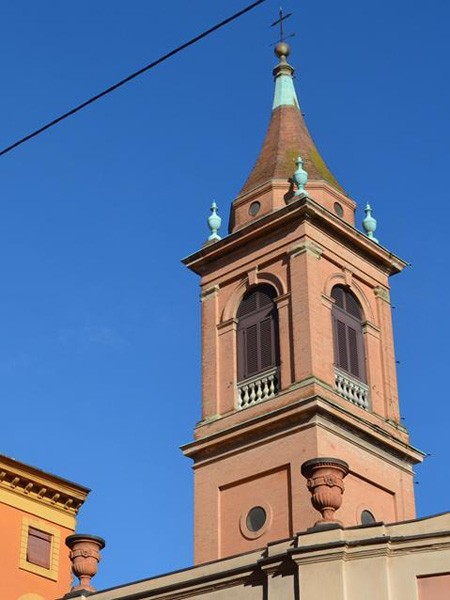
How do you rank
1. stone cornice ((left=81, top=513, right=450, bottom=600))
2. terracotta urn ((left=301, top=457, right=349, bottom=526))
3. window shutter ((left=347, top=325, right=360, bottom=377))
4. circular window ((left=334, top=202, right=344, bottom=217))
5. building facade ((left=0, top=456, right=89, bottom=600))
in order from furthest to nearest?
circular window ((left=334, top=202, right=344, bottom=217)) < building facade ((left=0, top=456, right=89, bottom=600)) < window shutter ((left=347, top=325, right=360, bottom=377)) < terracotta urn ((left=301, top=457, right=349, bottom=526)) < stone cornice ((left=81, top=513, right=450, bottom=600))

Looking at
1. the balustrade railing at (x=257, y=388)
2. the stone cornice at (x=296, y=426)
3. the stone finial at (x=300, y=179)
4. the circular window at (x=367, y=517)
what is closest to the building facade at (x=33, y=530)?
the stone cornice at (x=296, y=426)

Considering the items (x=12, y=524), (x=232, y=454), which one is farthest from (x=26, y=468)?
(x=232, y=454)

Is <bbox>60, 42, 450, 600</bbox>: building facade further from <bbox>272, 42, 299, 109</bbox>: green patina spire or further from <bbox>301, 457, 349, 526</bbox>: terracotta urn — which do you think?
<bbox>301, 457, 349, 526</bbox>: terracotta urn

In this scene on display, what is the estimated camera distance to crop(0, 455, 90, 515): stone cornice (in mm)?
40250

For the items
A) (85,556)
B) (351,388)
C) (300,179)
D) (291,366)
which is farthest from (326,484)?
(300,179)

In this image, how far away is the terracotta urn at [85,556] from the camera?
28.3 meters

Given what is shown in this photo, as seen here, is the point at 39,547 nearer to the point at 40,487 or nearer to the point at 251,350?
the point at 40,487

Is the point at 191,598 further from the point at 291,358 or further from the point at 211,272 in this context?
the point at 211,272

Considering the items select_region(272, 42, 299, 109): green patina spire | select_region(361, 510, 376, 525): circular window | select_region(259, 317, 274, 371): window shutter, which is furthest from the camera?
select_region(272, 42, 299, 109): green patina spire

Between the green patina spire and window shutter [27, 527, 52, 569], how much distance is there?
46.5 ft

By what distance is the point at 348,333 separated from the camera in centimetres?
3800

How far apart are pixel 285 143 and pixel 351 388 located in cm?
840

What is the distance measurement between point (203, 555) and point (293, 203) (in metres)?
9.25

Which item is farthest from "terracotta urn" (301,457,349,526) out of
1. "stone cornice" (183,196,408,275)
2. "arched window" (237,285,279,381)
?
"stone cornice" (183,196,408,275)
